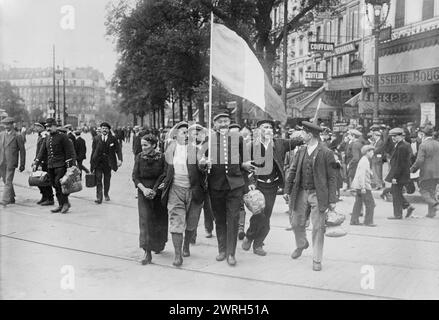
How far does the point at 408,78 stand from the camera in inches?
758

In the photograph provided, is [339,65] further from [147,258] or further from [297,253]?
[147,258]

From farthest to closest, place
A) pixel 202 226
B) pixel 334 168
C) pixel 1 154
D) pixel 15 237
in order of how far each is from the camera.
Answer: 1. pixel 1 154
2. pixel 202 226
3. pixel 15 237
4. pixel 334 168

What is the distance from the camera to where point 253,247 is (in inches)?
308

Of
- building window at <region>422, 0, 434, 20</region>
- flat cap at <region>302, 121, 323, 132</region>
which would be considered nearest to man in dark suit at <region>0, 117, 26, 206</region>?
flat cap at <region>302, 121, 323, 132</region>

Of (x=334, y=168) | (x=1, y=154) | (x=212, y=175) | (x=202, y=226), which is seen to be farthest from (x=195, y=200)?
(x=1, y=154)

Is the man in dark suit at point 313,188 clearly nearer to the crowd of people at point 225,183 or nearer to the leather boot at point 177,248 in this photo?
the crowd of people at point 225,183

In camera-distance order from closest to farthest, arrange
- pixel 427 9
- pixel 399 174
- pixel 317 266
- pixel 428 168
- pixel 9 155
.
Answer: pixel 317 266
pixel 399 174
pixel 428 168
pixel 9 155
pixel 427 9

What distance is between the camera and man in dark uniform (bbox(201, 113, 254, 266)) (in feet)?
24.0

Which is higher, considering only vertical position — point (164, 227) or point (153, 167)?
point (153, 167)

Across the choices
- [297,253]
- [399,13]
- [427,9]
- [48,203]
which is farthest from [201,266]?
[399,13]

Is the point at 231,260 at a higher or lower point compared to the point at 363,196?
lower

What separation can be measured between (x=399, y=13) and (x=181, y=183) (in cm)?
2020

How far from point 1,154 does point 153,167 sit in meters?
5.68

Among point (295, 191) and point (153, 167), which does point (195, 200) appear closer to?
point (153, 167)
